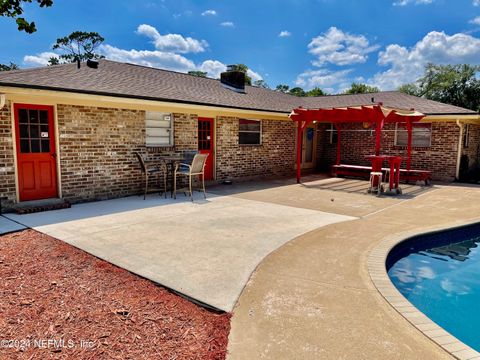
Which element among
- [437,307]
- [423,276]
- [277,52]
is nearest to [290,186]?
[423,276]

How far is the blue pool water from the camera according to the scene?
3.75 m

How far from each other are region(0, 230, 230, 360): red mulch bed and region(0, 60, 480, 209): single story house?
3683 mm

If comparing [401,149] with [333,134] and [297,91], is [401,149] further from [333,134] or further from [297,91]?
[297,91]

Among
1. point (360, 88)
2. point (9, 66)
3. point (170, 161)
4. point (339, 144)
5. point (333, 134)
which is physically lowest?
Result: point (170, 161)

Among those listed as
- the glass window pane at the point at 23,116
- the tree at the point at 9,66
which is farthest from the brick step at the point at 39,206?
the tree at the point at 9,66

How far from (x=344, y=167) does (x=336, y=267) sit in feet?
34.4

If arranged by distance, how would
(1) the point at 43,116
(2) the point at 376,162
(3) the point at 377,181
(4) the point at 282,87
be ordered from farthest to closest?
(4) the point at 282,87, (3) the point at 377,181, (2) the point at 376,162, (1) the point at 43,116

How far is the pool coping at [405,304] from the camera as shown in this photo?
2643 mm

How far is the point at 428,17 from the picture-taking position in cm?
Result: 1950

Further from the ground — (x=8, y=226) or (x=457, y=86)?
(x=457, y=86)

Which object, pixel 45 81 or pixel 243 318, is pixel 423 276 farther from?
pixel 45 81

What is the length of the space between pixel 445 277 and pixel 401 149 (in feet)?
34.5

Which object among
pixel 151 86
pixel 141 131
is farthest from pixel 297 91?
pixel 141 131

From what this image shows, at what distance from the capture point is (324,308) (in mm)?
3303
